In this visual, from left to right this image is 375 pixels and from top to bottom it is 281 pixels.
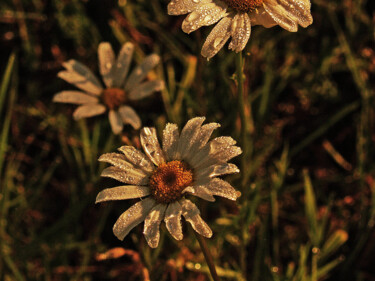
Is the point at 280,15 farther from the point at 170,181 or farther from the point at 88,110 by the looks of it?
the point at 88,110

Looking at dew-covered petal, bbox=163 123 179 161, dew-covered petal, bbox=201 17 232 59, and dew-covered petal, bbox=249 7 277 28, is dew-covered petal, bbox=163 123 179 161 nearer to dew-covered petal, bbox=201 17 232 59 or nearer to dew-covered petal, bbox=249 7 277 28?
dew-covered petal, bbox=201 17 232 59

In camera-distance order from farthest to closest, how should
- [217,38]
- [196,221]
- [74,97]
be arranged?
[74,97] → [217,38] → [196,221]

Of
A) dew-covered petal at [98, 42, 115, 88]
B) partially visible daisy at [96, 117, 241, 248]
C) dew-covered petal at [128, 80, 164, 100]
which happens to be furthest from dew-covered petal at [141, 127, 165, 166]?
dew-covered petal at [98, 42, 115, 88]

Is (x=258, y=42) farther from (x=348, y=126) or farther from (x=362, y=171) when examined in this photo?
(x=362, y=171)

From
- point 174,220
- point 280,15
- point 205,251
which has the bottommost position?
point 205,251

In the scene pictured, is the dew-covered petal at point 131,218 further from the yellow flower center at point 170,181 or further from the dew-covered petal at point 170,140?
the dew-covered petal at point 170,140

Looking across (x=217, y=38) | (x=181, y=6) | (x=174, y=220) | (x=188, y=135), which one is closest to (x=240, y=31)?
(x=217, y=38)
